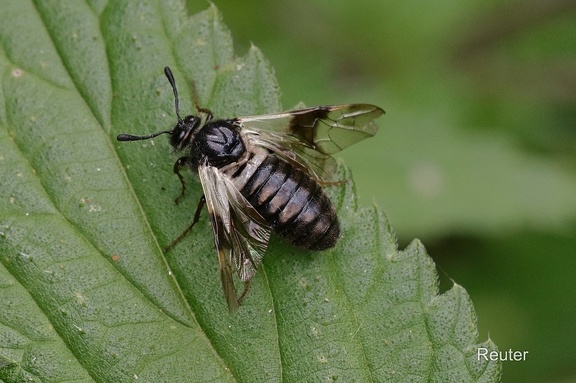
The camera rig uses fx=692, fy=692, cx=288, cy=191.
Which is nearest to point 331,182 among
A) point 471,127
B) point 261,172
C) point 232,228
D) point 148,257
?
point 261,172

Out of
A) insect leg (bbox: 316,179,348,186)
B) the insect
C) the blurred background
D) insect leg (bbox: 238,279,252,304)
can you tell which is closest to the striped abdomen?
the insect

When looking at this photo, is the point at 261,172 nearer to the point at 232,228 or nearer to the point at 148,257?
the point at 232,228

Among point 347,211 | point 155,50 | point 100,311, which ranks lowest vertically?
point 100,311

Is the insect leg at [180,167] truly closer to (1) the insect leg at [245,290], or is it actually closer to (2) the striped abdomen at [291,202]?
(2) the striped abdomen at [291,202]

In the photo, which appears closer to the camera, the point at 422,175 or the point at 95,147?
the point at 95,147

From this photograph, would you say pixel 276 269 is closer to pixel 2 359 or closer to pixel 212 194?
pixel 212 194

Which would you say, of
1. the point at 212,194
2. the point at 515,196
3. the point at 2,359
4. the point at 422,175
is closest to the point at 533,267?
the point at 515,196

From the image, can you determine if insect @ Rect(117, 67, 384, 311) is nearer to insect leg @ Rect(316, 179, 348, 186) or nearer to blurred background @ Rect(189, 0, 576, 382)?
insect leg @ Rect(316, 179, 348, 186)
